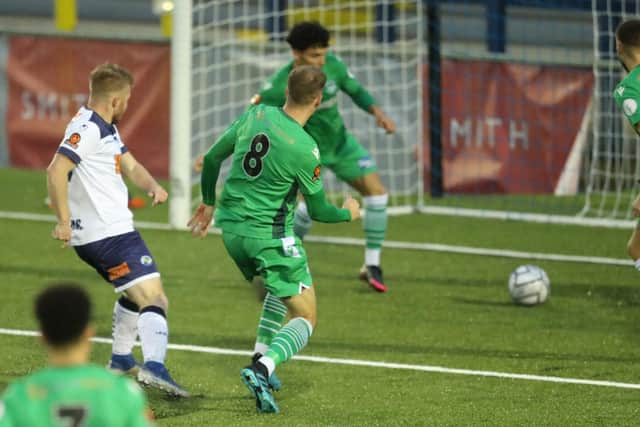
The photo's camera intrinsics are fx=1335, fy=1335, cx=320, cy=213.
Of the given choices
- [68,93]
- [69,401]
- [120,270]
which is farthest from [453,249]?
[69,401]

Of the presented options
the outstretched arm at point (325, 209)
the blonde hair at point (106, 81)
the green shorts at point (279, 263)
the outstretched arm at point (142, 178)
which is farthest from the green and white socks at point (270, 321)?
the blonde hair at point (106, 81)

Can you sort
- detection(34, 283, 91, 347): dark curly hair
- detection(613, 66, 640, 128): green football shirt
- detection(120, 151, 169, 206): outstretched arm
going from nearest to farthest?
detection(34, 283, 91, 347): dark curly hair < detection(120, 151, 169, 206): outstretched arm < detection(613, 66, 640, 128): green football shirt

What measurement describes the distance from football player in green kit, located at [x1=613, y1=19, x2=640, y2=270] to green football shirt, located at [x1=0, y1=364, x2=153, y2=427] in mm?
4278

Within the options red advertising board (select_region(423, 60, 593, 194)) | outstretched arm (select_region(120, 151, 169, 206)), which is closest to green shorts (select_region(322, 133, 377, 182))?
outstretched arm (select_region(120, 151, 169, 206))

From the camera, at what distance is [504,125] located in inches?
589

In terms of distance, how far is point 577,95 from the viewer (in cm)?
1486

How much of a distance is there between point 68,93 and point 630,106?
10.3m

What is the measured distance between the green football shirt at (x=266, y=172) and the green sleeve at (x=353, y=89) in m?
3.23

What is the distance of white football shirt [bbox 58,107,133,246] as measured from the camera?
20.2 ft

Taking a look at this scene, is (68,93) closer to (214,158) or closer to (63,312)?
(214,158)

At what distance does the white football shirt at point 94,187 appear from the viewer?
617 centimetres

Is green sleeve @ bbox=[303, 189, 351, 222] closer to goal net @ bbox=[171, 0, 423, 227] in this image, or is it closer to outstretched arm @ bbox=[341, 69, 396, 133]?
outstretched arm @ bbox=[341, 69, 396, 133]

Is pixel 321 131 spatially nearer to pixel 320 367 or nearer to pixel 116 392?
pixel 320 367

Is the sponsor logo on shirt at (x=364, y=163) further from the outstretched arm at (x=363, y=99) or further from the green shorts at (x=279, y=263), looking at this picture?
the green shorts at (x=279, y=263)
